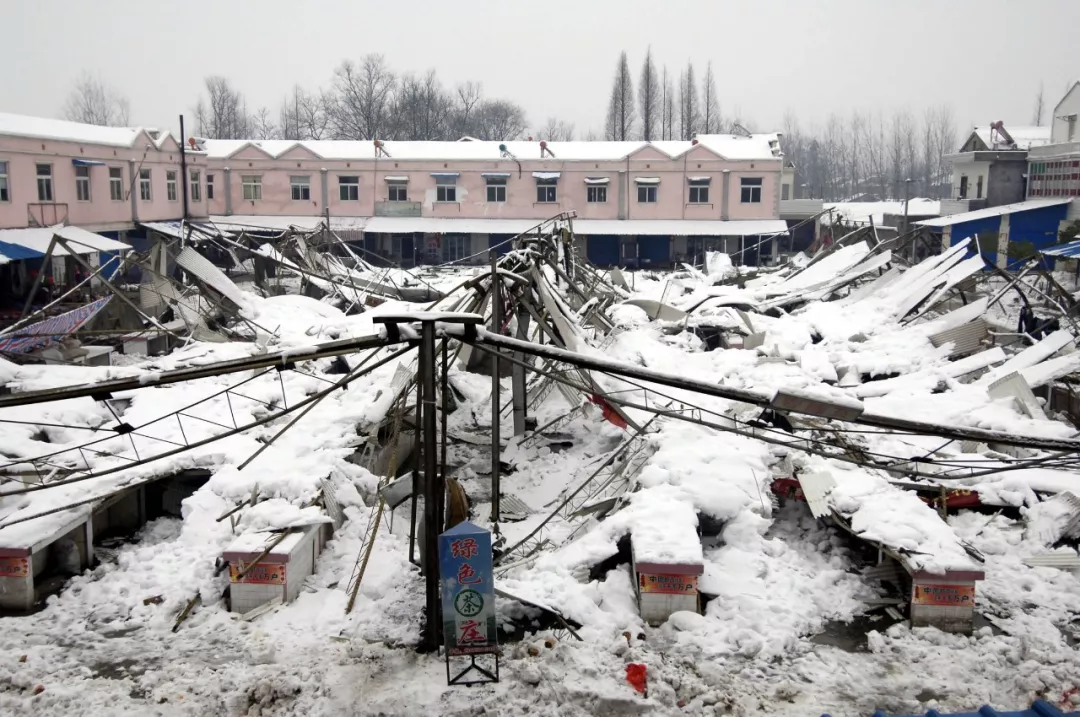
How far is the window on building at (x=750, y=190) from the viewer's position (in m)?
37.1

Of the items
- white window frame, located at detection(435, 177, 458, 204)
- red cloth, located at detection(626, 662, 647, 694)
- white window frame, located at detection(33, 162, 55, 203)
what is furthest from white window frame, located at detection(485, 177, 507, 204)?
red cloth, located at detection(626, 662, 647, 694)

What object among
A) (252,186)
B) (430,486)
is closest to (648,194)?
(252,186)

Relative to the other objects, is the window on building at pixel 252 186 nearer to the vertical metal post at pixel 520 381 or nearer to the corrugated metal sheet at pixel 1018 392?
the vertical metal post at pixel 520 381

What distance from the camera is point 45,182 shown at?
25.7 m

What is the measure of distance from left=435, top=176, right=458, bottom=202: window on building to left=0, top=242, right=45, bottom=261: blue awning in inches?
739

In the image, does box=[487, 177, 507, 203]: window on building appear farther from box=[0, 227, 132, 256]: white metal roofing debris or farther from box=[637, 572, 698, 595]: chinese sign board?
box=[637, 572, 698, 595]: chinese sign board

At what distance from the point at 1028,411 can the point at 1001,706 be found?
6.33m

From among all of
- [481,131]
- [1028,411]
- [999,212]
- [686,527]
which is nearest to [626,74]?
[481,131]

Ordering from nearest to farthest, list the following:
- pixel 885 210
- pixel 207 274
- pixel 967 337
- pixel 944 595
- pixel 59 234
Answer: pixel 944 595, pixel 967 337, pixel 207 274, pixel 59 234, pixel 885 210

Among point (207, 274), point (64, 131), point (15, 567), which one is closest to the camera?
point (15, 567)

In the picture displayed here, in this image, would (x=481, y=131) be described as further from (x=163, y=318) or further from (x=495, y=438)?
(x=495, y=438)

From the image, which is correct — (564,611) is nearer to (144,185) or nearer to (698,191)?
(144,185)

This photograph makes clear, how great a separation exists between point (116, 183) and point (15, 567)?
957 inches

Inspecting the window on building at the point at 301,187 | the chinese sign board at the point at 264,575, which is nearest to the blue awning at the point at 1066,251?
the chinese sign board at the point at 264,575
